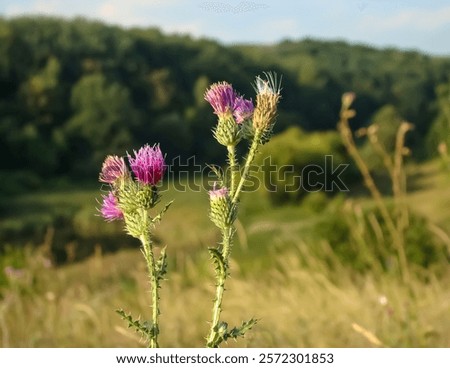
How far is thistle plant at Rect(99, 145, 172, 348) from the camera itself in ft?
3.76

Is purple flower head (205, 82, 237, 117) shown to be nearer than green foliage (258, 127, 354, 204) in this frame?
Yes

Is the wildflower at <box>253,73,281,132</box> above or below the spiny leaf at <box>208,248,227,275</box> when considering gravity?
above

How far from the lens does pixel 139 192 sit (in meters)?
1.16

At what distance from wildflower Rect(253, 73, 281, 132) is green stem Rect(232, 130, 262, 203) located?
16 millimetres

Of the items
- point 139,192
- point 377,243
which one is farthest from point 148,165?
point 377,243

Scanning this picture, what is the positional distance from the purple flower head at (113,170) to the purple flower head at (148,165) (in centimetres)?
4

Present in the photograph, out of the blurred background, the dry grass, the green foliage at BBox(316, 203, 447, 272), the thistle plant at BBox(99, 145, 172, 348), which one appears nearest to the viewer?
the thistle plant at BBox(99, 145, 172, 348)

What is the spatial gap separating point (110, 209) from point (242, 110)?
29 centimetres

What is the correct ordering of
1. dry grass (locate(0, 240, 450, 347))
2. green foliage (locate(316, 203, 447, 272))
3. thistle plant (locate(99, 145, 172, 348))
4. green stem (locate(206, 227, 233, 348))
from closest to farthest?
green stem (locate(206, 227, 233, 348))
thistle plant (locate(99, 145, 172, 348))
dry grass (locate(0, 240, 450, 347))
green foliage (locate(316, 203, 447, 272))

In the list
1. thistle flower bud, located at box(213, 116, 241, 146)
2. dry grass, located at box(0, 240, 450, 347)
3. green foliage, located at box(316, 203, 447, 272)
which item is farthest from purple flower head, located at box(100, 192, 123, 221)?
green foliage, located at box(316, 203, 447, 272)

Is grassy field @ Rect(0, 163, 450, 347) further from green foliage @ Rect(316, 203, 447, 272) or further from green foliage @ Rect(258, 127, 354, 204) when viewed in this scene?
green foliage @ Rect(258, 127, 354, 204)

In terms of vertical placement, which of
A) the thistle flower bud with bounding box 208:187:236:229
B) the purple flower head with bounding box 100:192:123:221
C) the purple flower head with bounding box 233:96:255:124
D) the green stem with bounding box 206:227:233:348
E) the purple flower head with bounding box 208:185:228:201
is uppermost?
the purple flower head with bounding box 233:96:255:124

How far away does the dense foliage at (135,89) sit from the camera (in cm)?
2905

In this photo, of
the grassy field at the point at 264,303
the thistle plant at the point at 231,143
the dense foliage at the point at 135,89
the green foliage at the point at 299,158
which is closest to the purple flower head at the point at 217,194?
the thistle plant at the point at 231,143
